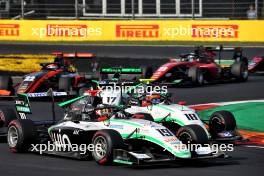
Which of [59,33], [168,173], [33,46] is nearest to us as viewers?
[168,173]

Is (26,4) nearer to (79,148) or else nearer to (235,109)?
(235,109)

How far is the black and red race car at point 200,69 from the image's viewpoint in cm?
2603

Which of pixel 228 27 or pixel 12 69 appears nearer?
pixel 12 69

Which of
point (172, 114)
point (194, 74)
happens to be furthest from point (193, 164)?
point (194, 74)

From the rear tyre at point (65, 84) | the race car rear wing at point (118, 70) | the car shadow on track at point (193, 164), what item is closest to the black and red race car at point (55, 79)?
the rear tyre at point (65, 84)

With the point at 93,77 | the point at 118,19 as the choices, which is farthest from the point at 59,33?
the point at 93,77

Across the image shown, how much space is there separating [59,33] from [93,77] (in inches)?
707

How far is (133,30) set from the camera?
4019cm

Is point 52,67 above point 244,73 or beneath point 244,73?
above

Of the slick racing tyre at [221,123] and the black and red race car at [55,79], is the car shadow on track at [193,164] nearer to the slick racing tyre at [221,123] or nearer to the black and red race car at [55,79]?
the slick racing tyre at [221,123]

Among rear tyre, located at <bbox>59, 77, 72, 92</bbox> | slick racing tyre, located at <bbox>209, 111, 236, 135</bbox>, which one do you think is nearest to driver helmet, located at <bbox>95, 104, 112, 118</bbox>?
slick racing tyre, located at <bbox>209, 111, 236, 135</bbox>

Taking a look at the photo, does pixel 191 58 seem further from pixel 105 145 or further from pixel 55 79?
pixel 105 145

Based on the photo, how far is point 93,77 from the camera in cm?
2375

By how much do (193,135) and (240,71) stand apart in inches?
609
